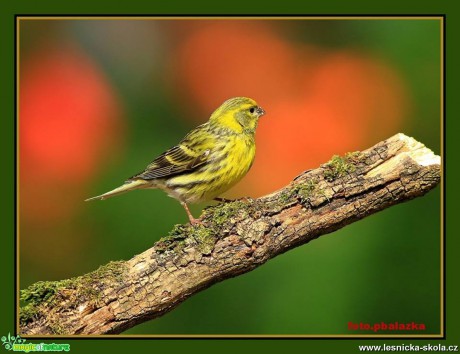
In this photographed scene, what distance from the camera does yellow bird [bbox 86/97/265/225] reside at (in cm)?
427

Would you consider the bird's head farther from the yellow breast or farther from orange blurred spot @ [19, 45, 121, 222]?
orange blurred spot @ [19, 45, 121, 222]

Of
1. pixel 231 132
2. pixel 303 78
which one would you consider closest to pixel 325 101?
pixel 303 78

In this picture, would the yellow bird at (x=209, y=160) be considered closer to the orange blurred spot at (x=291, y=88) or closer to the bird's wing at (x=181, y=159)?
the bird's wing at (x=181, y=159)

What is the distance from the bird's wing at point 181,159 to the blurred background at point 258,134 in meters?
0.66

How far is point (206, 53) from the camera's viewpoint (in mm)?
5340

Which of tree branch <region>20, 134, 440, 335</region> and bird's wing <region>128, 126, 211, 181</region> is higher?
bird's wing <region>128, 126, 211, 181</region>

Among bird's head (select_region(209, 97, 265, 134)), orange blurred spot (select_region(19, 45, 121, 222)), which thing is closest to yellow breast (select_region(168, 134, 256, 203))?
bird's head (select_region(209, 97, 265, 134))

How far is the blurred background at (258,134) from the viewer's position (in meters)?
4.62

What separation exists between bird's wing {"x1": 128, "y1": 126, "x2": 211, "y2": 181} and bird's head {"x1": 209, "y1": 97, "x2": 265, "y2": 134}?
0.55ft

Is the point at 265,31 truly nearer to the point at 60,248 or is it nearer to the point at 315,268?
the point at 315,268

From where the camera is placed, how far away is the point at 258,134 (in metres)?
5.27
